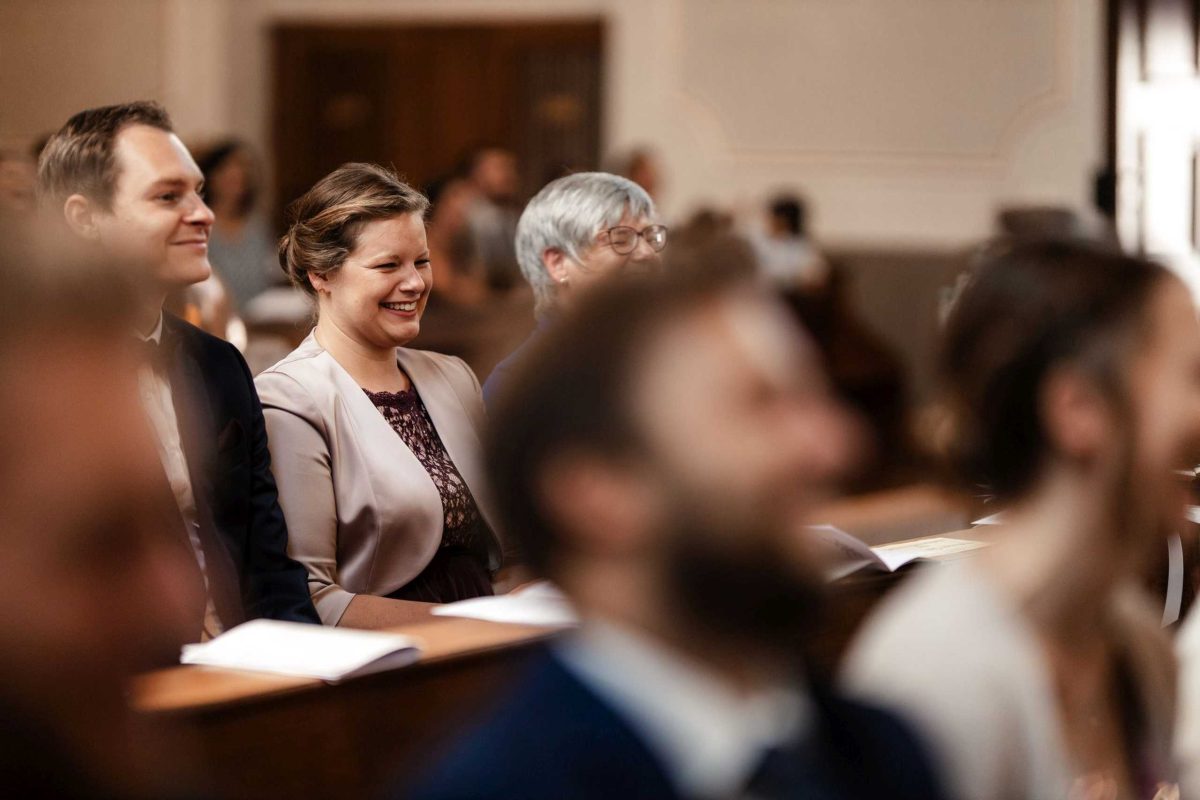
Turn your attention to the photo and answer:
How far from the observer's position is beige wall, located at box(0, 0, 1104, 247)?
34.6ft

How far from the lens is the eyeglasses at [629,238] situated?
3.84 metres

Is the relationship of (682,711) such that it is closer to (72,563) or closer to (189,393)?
(72,563)

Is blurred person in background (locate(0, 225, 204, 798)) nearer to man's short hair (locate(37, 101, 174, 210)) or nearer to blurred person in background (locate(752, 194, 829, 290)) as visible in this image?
man's short hair (locate(37, 101, 174, 210))

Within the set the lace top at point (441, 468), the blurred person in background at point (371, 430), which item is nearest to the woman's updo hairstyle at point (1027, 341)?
the blurred person in background at point (371, 430)

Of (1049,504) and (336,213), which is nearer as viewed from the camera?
(1049,504)

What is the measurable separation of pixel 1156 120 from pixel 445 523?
Result: 7.83m

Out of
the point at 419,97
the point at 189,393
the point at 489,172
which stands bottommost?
the point at 189,393

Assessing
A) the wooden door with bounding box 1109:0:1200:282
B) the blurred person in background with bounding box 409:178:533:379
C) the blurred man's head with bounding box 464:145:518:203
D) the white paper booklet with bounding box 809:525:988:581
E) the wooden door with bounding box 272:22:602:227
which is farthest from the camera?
the wooden door with bounding box 272:22:602:227

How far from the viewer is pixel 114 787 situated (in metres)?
1.05

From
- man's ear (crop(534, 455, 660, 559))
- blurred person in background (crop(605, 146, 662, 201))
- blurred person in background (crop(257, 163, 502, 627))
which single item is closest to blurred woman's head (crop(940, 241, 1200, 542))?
man's ear (crop(534, 455, 660, 559))

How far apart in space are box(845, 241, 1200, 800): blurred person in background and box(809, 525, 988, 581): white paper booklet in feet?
4.55

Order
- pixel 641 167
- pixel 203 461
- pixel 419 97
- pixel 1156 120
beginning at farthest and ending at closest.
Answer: pixel 419 97 → pixel 641 167 → pixel 1156 120 → pixel 203 461

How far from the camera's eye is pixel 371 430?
3256mm

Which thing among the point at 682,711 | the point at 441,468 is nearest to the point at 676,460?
the point at 682,711
